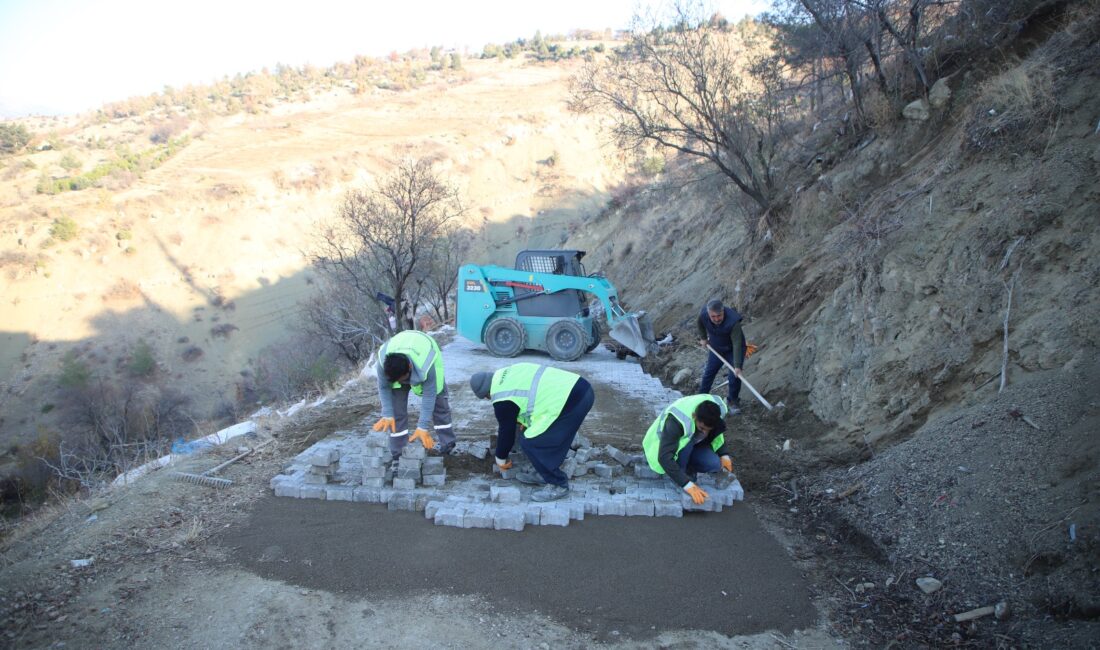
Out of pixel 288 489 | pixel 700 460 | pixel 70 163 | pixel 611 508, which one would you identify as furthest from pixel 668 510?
pixel 70 163

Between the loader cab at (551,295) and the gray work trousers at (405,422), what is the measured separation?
6346mm

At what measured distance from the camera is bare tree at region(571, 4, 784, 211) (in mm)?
11609

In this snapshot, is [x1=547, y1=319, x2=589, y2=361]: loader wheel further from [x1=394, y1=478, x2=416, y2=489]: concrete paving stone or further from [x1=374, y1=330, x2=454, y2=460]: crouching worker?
[x1=394, y1=478, x2=416, y2=489]: concrete paving stone

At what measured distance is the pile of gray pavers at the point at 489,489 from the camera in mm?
5117

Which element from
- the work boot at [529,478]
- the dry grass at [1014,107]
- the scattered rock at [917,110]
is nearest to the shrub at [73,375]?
the work boot at [529,478]

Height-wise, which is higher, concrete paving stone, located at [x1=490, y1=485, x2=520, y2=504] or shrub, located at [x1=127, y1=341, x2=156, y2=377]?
concrete paving stone, located at [x1=490, y1=485, x2=520, y2=504]

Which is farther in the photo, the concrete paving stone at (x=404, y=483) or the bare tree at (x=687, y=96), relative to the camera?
the bare tree at (x=687, y=96)

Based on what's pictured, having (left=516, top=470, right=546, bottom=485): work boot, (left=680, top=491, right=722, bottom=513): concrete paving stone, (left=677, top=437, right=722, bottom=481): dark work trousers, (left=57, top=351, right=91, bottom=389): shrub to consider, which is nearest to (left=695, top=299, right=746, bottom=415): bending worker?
(left=677, top=437, right=722, bottom=481): dark work trousers

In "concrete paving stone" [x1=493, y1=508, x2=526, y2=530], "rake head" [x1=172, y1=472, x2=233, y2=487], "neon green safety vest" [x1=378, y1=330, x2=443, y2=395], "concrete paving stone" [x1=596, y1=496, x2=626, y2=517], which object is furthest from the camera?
"rake head" [x1=172, y1=472, x2=233, y2=487]

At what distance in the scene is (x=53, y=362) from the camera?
23.9 m

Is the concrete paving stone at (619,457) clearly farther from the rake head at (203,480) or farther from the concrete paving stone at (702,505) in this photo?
the rake head at (203,480)

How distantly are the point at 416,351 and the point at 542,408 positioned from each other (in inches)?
57.2

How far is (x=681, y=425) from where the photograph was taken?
519 cm

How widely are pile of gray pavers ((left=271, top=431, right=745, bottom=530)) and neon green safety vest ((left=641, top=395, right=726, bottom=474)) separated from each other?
292 millimetres
